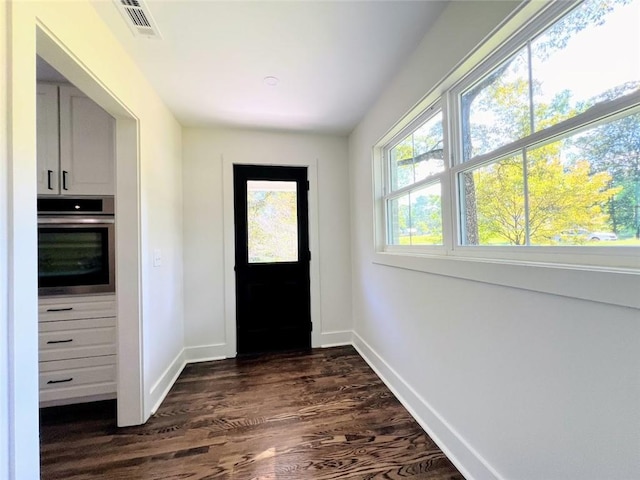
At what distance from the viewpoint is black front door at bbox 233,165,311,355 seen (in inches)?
119

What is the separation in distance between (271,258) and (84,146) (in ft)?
6.20

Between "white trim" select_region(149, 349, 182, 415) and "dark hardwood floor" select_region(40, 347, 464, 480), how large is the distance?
0.05 metres

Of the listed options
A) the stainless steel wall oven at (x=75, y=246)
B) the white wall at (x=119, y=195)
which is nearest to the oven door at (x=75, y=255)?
the stainless steel wall oven at (x=75, y=246)

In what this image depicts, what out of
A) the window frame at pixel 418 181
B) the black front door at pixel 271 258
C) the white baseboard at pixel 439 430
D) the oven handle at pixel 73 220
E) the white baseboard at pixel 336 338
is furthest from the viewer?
the white baseboard at pixel 336 338

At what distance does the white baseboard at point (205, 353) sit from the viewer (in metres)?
2.83

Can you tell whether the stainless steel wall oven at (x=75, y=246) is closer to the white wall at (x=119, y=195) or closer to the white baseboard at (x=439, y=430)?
the white wall at (x=119, y=195)

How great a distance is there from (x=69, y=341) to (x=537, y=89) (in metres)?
3.28

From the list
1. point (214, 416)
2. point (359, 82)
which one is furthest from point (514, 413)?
point (359, 82)

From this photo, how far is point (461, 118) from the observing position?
1547 mm

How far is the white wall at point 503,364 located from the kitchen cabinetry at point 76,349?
2.28m

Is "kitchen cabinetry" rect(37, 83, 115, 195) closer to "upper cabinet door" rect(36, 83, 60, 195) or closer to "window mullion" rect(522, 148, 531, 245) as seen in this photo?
"upper cabinet door" rect(36, 83, 60, 195)

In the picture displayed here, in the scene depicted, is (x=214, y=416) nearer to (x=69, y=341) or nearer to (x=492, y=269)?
(x=69, y=341)

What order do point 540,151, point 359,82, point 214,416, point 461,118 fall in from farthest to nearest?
point 359,82 → point 214,416 → point 461,118 → point 540,151

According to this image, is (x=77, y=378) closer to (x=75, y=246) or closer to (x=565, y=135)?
(x=75, y=246)
